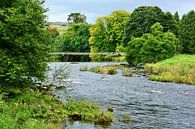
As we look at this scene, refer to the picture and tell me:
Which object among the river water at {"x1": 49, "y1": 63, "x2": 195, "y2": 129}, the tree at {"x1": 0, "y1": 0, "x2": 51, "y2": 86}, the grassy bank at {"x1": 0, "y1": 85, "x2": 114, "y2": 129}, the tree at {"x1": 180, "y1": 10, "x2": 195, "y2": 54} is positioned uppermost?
the tree at {"x1": 180, "y1": 10, "x2": 195, "y2": 54}

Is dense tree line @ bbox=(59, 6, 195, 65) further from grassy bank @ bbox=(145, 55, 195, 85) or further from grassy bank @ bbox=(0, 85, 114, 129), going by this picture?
grassy bank @ bbox=(0, 85, 114, 129)

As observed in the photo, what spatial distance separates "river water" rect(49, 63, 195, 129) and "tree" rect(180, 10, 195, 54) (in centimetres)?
6542

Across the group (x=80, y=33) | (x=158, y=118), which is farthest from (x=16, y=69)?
(x=80, y=33)

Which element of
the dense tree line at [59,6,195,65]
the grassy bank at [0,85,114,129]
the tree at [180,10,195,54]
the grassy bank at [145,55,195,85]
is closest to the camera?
the grassy bank at [0,85,114,129]

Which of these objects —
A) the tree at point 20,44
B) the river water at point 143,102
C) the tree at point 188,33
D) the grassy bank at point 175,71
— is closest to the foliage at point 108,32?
the tree at point 188,33

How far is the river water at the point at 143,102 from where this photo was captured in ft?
111

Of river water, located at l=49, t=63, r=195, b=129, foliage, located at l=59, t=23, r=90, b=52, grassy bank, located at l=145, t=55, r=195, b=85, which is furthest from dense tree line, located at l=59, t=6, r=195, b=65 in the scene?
river water, located at l=49, t=63, r=195, b=129

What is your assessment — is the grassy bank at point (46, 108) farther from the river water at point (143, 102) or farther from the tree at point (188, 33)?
the tree at point (188, 33)

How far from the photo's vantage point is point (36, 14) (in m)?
33.2

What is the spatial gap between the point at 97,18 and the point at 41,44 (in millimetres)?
132772

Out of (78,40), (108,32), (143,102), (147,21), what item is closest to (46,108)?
(143,102)

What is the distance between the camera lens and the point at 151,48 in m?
104

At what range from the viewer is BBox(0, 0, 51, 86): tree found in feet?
101

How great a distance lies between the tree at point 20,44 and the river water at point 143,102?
14.5 feet
